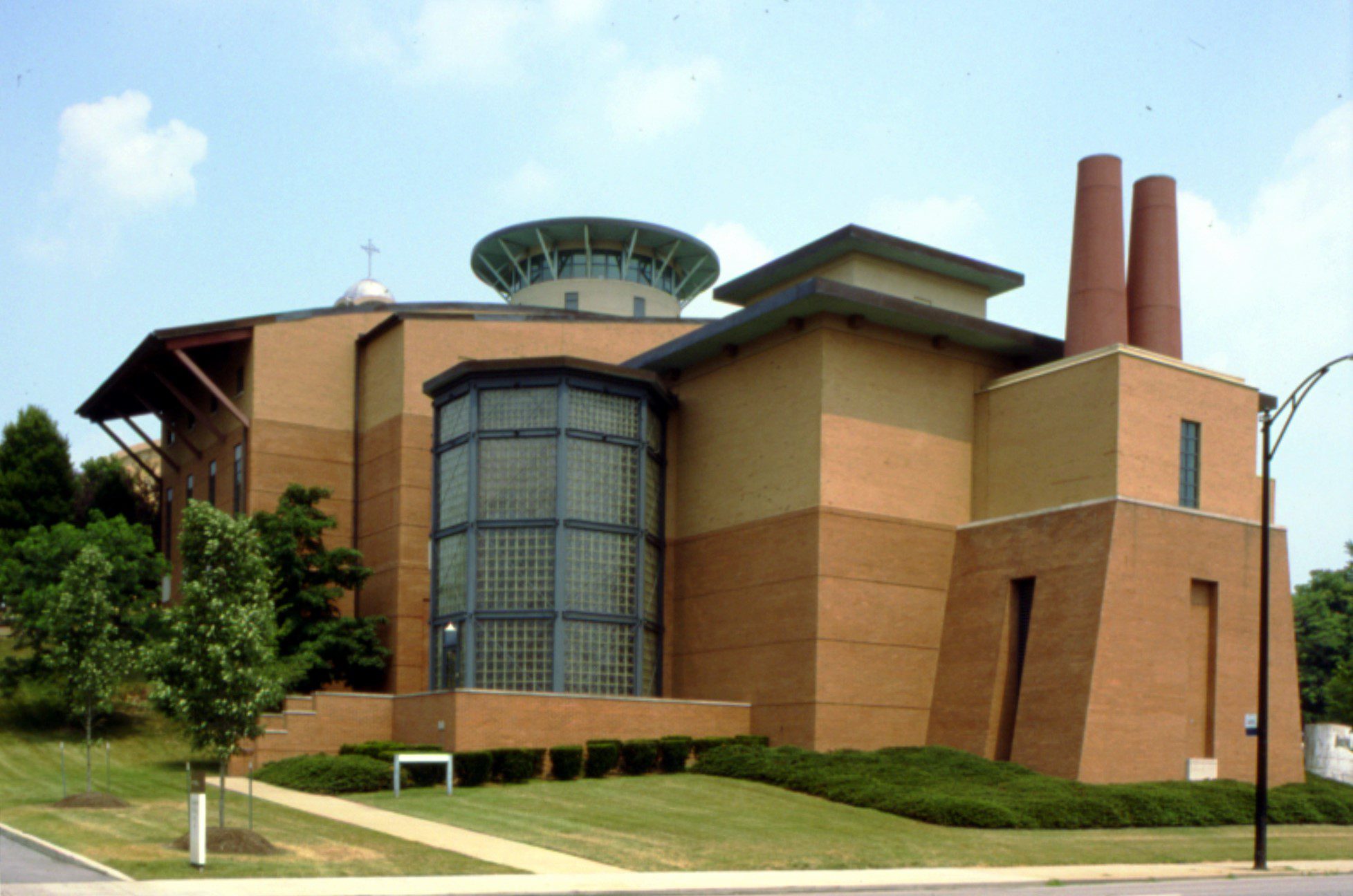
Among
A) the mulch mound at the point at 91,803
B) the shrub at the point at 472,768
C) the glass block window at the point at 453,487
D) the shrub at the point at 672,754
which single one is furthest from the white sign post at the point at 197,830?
the glass block window at the point at 453,487

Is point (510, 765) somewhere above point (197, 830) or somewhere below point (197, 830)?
below

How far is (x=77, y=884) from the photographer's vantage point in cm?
1762

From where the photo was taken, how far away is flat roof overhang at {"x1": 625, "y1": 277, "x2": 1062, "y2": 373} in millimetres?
38156

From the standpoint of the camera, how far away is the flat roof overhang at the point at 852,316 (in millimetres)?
38156

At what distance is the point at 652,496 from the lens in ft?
144

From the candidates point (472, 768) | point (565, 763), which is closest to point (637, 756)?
point (565, 763)

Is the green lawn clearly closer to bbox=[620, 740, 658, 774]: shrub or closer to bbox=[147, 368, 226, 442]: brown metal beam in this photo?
bbox=[620, 740, 658, 774]: shrub

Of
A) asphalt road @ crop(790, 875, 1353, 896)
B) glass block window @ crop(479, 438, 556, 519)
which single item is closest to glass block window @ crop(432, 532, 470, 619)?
glass block window @ crop(479, 438, 556, 519)

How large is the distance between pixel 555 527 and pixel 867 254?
12.6m

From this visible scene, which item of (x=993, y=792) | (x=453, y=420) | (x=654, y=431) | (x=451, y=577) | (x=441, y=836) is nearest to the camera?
(x=441, y=836)

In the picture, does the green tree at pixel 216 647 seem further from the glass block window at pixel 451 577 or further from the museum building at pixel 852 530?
the glass block window at pixel 451 577

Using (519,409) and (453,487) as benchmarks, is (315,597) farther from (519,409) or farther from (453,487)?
(519,409)

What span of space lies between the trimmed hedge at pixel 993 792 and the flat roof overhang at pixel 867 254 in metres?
15.0

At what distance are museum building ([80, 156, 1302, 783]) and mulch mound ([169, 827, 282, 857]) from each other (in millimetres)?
12528
